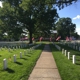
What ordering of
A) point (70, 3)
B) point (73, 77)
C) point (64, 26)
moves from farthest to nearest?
point (64, 26)
point (70, 3)
point (73, 77)

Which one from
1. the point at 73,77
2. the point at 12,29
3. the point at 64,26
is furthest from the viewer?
the point at 64,26

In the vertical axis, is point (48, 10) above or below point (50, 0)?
above

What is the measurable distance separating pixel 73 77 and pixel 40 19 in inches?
1641

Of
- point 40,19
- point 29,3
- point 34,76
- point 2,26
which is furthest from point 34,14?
point 34,76

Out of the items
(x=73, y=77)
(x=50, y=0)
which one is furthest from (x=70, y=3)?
(x=73, y=77)

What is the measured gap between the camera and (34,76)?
8.95 meters

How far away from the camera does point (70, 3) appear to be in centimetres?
1936

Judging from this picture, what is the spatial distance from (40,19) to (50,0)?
3009cm

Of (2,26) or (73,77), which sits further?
(2,26)

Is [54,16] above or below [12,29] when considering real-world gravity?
above

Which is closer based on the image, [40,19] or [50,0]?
[50,0]

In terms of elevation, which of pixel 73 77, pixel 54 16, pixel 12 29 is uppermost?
pixel 54 16

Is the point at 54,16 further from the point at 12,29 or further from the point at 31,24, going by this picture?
the point at 12,29

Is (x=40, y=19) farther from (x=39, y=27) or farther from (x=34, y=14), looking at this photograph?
(x=39, y=27)
